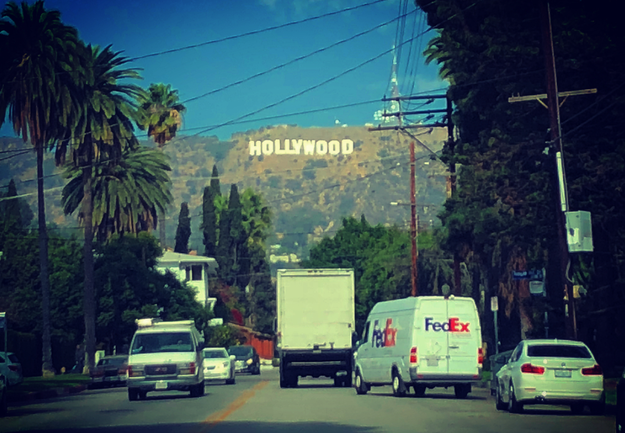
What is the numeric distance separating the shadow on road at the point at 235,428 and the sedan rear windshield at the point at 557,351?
20.3ft

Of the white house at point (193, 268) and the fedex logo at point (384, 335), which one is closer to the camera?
the fedex logo at point (384, 335)

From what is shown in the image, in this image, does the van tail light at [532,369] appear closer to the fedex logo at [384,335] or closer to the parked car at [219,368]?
the fedex logo at [384,335]

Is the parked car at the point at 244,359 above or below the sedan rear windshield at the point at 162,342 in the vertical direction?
below

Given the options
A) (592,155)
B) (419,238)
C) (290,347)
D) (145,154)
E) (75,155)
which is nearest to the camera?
(290,347)

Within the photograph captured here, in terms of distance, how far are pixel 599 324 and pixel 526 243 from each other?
3927mm

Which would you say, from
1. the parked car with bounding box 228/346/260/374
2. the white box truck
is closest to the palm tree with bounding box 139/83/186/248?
the parked car with bounding box 228/346/260/374

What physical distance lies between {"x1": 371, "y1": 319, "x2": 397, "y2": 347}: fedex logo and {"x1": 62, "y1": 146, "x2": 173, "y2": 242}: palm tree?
33044mm

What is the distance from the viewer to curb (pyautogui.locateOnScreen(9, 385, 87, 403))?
3474cm

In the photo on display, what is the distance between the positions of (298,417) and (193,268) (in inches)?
2994

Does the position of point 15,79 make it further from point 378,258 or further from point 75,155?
point 378,258

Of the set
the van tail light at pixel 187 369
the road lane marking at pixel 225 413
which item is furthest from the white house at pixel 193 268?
the road lane marking at pixel 225 413

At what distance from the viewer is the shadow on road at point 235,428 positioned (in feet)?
57.9

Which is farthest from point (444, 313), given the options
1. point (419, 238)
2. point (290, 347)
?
point (419, 238)

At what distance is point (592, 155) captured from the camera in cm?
3738
